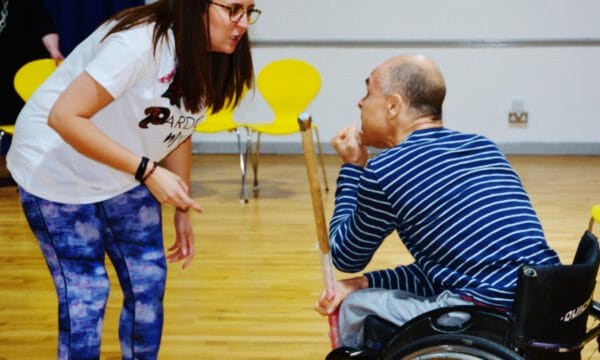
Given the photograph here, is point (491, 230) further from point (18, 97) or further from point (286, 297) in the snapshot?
point (18, 97)

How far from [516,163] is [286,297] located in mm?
4150

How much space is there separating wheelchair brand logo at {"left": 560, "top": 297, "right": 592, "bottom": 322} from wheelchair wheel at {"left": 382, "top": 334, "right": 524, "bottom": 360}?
0.17 meters

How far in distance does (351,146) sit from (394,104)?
14 centimetres

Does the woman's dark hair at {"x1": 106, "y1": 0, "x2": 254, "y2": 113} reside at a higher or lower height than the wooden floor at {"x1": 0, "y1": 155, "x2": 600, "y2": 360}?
higher

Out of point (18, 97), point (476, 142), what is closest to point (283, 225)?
point (18, 97)

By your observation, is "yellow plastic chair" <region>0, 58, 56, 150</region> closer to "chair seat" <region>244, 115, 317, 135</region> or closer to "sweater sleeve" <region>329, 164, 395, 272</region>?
"chair seat" <region>244, 115, 317, 135</region>

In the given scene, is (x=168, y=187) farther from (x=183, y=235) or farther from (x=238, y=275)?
(x=238, y=275)

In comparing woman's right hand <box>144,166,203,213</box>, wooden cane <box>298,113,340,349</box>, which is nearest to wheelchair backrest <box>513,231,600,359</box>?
wooden cane <box>298,113,340,349</box>

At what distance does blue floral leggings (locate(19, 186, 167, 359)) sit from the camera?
1919 mm

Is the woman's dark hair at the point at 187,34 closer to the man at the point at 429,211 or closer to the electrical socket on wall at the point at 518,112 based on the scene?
the man at the point at 429,211

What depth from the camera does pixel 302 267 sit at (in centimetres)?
399

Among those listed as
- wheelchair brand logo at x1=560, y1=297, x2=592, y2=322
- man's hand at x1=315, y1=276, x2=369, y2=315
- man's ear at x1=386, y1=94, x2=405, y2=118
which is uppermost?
man's ear at x1=386, y1=94, x2=405, y2=118

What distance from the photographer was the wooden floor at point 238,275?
300 cm

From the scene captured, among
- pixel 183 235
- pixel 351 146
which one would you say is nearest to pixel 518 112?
pixel 183 235
